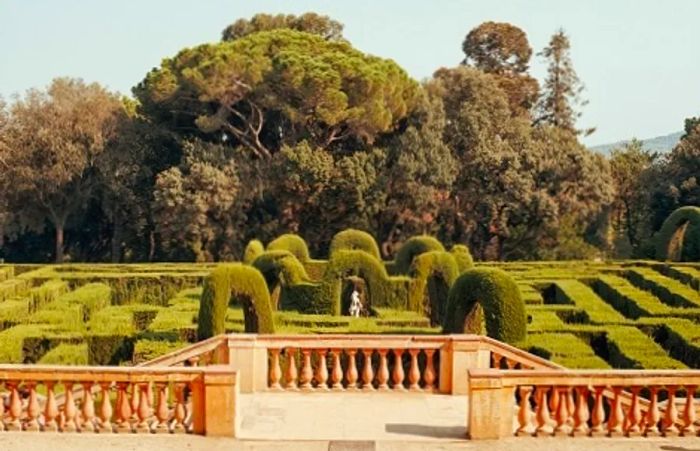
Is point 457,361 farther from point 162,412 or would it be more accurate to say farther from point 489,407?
point 162,412

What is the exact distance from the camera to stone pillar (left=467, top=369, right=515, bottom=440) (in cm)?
1185

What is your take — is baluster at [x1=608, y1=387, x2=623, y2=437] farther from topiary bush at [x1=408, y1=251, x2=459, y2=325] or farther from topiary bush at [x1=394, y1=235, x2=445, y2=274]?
topiary bush at [x1=394, y1=235, x2=445, y2=274]

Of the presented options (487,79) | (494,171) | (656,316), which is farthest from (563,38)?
(656,316)

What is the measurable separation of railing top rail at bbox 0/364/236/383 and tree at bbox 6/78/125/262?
1557 inches

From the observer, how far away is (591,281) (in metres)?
35.8

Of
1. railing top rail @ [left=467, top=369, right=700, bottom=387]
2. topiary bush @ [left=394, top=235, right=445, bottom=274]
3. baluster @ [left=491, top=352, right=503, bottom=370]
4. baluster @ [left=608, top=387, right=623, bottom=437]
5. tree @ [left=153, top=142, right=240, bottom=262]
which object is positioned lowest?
baluster @ [left=608, top=387, right=623, bottom=437]

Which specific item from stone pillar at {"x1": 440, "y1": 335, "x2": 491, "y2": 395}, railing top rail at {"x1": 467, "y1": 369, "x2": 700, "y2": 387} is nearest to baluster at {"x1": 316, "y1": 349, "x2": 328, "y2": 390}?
stone pillar at {"x1": 440, "y1": 335, "x2": 491, "y2": 395}

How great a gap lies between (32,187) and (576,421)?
139ft

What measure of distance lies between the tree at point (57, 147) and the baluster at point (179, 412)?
3997 centimetres

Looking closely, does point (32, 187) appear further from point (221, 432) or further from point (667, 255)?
point (221, 432)

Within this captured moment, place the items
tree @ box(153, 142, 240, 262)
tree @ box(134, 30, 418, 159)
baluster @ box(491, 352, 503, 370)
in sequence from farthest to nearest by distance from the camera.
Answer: tree @ box(134, 30, 418, 159)
tree @ box(153, 142, 240, 262)
baluster @ box(491, 352, 503, 370)

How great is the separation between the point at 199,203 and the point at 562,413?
36734mm

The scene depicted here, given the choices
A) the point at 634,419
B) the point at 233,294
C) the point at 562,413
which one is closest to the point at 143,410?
the point at 562,413

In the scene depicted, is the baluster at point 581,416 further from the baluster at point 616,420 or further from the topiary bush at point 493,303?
the topiary bush at point 493,303
